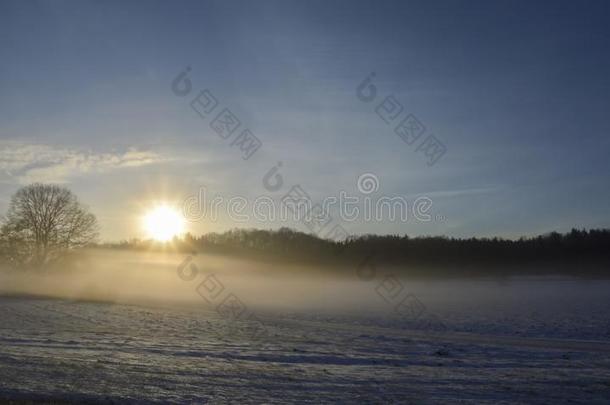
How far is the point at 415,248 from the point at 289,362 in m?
102

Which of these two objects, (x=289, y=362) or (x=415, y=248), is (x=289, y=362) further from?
(x=415, y=248)

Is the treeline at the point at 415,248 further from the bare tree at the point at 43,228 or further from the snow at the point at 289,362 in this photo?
the snow at the point at 289,362

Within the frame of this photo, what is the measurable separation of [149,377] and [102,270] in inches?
2763

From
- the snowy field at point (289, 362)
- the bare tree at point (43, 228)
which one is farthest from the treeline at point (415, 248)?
the snowy field at point (289, 362)

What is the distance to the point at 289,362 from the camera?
15938 millimetres

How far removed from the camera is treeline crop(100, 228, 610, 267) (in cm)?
10550

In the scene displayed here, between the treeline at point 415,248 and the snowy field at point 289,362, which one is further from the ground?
the treeline at point 415,248

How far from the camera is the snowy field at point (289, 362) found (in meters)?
11.2

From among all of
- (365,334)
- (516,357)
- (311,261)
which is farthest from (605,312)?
(311,261)

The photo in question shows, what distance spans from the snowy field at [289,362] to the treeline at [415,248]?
77.3 m

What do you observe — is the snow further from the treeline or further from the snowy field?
the treeline

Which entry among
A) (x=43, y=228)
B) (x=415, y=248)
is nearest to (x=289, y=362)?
(x=43, y=228)

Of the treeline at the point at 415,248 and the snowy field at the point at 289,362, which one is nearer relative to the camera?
the snowy field at the point at 289,362

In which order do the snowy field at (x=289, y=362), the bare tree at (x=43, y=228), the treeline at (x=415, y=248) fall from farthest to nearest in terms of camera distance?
the treeline at (x=415, y=248), the bare tree at (x=43, y=228), the snowy field at (x=289, y=362)
